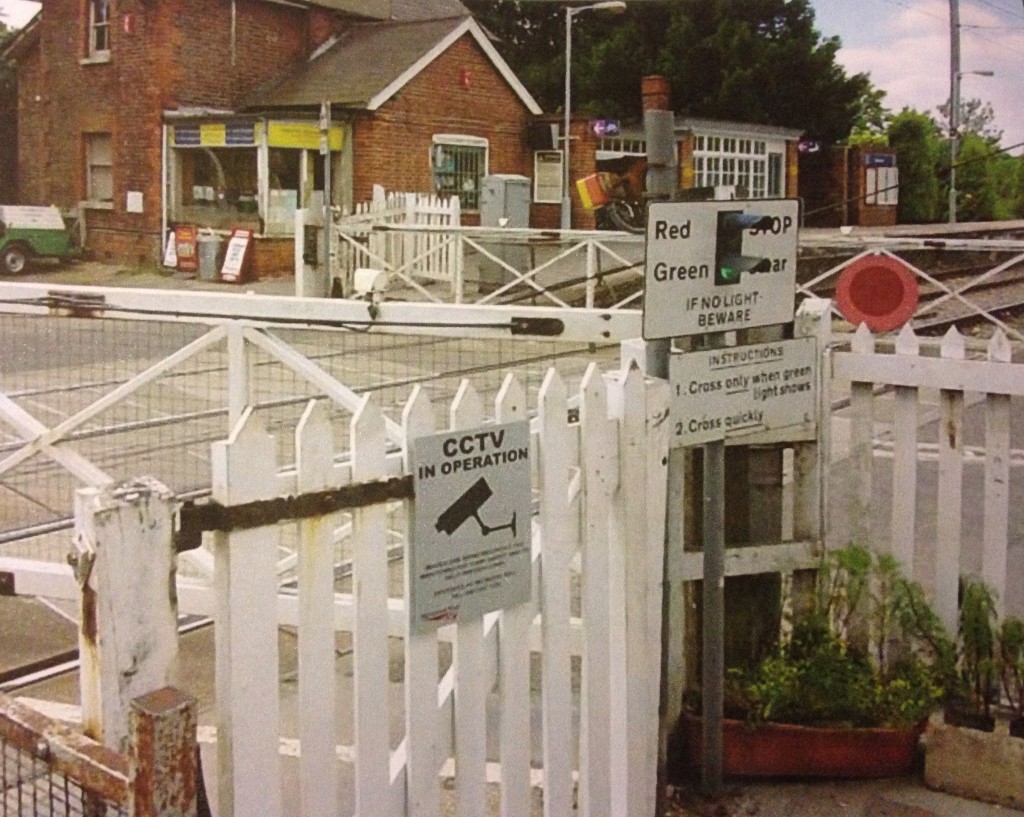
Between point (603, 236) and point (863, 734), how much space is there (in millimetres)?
14956

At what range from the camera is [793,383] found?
4047mm

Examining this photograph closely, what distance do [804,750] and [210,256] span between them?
2193cm

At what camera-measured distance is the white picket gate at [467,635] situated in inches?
98.8

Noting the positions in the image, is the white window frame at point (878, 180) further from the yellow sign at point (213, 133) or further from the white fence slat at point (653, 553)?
the white fence slat at point (653, 553)

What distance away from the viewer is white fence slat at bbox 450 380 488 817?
2.97m

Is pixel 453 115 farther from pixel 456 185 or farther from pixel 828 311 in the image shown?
pixel 828 311

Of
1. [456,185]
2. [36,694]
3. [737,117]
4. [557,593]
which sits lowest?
[36,694]

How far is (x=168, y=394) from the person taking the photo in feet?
33.2

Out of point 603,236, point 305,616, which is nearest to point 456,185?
point 603,236

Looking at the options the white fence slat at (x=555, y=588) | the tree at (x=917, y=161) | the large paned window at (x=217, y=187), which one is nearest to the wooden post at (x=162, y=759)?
the white fence slat at (x=555, y=588)

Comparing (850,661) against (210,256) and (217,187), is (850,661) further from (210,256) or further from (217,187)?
(217,187)

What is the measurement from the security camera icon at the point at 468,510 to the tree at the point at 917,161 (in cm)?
4078

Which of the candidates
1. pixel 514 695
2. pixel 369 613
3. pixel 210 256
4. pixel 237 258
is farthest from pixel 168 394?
pixel 210 256

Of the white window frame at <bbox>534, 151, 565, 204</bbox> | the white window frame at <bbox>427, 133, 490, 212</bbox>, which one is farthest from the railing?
the white window frame at <bbox>534, 151, 565, 204</bbox>
